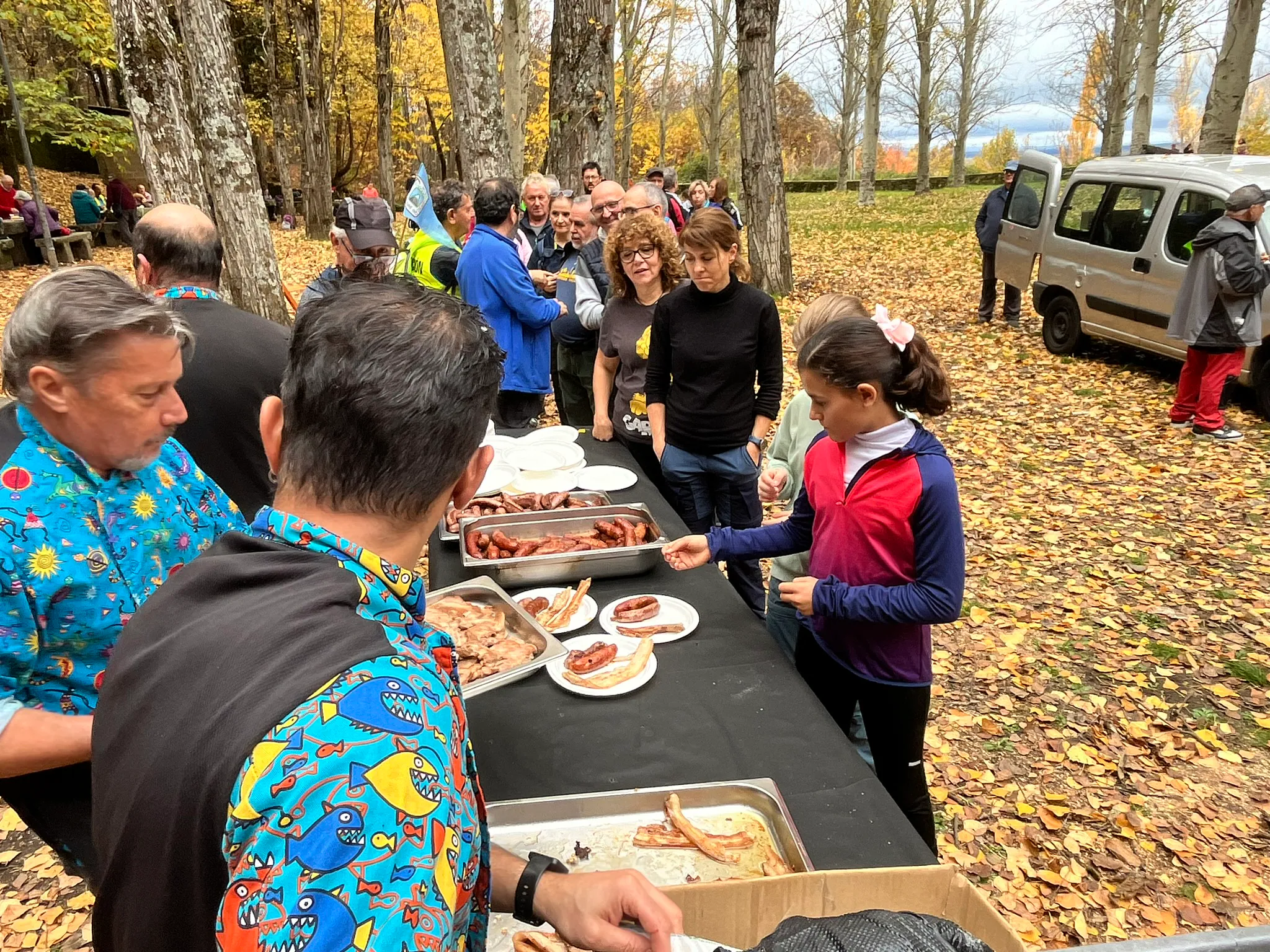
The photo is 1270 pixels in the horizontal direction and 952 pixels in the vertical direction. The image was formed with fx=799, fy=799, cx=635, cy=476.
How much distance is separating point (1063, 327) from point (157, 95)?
32.8 ft

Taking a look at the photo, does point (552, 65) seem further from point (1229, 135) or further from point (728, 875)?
point (728, 875)

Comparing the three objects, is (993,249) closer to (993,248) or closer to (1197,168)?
(993,248)

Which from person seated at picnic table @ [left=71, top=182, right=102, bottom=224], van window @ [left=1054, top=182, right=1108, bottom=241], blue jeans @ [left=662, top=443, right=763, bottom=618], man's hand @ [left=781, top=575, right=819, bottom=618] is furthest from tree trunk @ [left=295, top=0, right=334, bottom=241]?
man's hand @ [left=781, top=575, right=819, bottom=618]

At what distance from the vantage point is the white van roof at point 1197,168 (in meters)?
7.38

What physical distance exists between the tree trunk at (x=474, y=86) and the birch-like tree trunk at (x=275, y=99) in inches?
595

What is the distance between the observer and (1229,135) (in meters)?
11.1

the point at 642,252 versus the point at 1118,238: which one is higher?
the point at 642,252

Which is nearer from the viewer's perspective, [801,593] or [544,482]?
[801,593]

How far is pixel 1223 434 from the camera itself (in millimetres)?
7023

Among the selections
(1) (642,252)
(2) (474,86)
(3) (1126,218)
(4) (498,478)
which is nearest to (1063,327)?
(3) (1126,218)

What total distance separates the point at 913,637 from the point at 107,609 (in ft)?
6.82

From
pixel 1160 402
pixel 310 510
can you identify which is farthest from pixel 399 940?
pixel 1160 402

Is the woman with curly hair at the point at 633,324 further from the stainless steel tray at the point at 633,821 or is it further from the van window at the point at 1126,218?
the van window at the point at 1126,218

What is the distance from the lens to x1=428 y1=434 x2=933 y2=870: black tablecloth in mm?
1756
